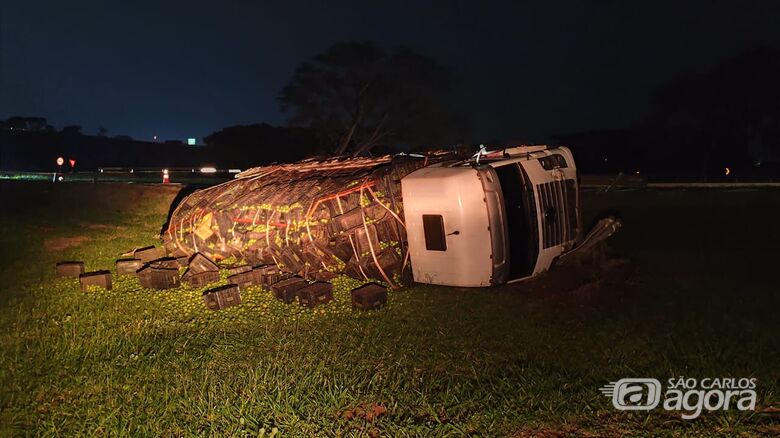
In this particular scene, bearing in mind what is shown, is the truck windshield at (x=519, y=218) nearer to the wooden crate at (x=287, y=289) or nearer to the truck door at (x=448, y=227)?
the truck door at (x=448, y=227)

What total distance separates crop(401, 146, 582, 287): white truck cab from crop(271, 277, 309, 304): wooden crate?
164cm

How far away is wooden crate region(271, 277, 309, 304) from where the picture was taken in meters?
7.50

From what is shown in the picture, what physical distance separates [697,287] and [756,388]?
3.60 metres

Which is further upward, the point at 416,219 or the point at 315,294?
the point at 416,219

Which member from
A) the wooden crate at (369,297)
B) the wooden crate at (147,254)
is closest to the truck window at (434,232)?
the wooden crate at (369,297)

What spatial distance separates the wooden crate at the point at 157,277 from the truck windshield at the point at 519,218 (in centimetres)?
523

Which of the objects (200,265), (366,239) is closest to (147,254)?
(200,265)

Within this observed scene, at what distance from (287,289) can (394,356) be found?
2728 mm

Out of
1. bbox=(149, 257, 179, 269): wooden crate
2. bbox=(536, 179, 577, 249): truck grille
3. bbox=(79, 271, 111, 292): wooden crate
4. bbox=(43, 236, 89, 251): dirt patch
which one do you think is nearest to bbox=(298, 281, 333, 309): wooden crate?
bbox=(149, 257, 179, 269): wooden crate

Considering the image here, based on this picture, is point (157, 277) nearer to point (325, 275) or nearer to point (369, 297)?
point (325, 275)

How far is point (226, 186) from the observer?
11.9 meters

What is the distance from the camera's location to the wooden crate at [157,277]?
8.44m

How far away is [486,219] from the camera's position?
6.94m

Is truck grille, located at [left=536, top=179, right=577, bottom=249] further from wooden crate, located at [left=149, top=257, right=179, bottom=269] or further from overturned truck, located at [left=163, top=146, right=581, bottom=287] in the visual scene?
wooden crate, located at [left=149, top=257, right=179, bottom=269]
